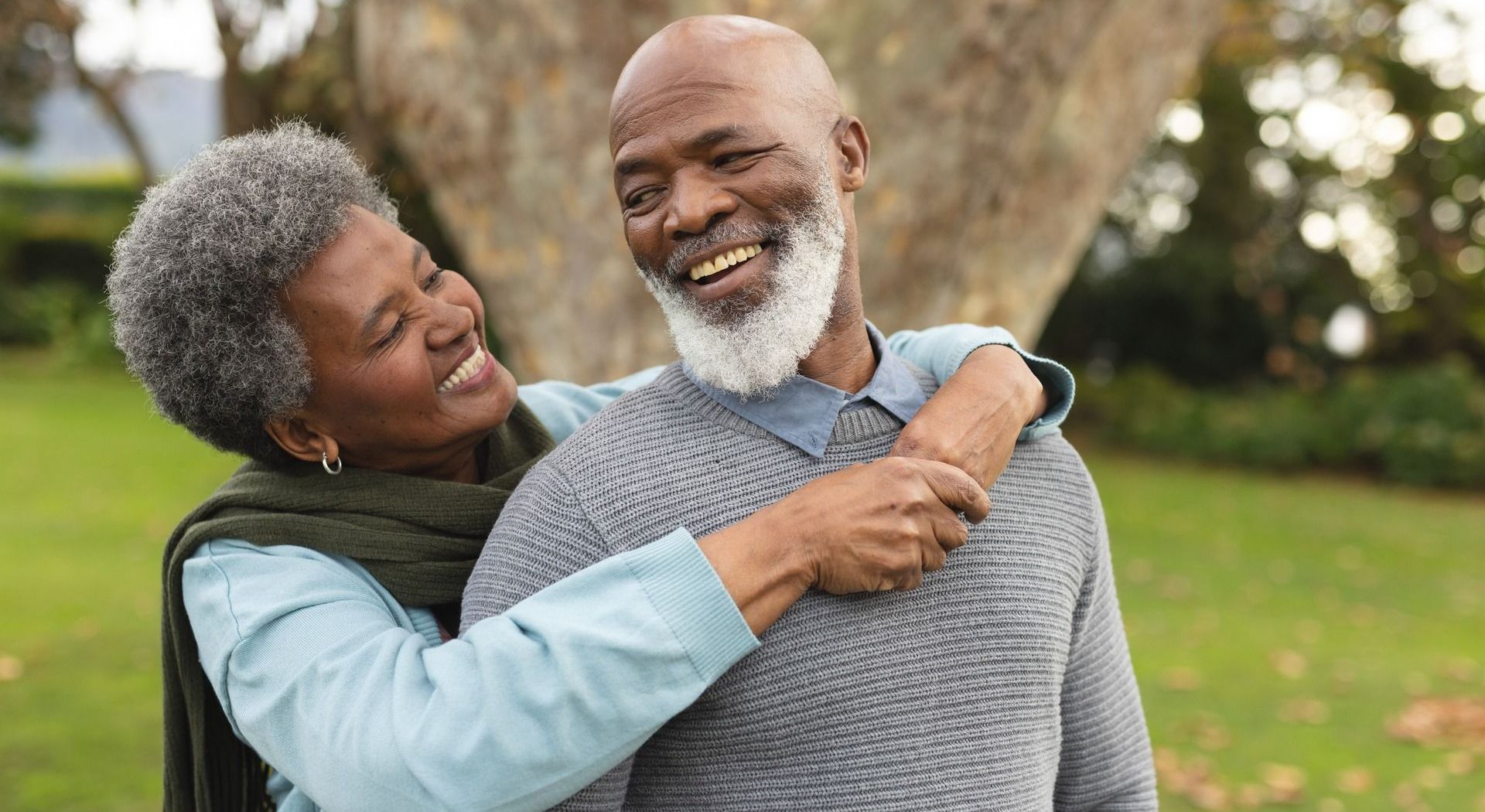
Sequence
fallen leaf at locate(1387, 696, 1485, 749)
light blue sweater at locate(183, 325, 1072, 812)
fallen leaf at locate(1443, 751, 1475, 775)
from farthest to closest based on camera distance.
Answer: fallen leaf at locate(1387, 696, 1485, 749) < fallen leaf at locate(1443, 751, 1475, 775) < light blue sweater at locate(183, 325, 1072, 812)

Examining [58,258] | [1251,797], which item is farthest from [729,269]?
[58,258]

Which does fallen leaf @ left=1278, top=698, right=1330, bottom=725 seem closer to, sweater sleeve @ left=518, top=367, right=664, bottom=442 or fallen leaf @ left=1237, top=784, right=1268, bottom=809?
fallen leaf @ left=1237, top=784, right=1268, bottom=809

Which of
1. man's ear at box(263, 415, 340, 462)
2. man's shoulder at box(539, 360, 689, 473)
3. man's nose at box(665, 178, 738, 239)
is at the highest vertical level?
man's nose at box(665, 178, 738, 239)

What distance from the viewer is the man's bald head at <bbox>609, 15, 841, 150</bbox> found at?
2021 mm

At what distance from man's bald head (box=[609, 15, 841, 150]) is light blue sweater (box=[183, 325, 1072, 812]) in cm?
68

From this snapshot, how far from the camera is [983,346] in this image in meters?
2.38

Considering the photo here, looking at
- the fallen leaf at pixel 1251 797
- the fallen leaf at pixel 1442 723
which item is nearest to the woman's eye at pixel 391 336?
the fallen leaf at pixel 1251 797

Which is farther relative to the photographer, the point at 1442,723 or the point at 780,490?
the point at 1442,723

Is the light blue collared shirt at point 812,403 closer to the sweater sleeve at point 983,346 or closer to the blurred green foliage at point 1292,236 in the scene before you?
the sweater sleeve at point 983,346

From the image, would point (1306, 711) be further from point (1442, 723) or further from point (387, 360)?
point (387, 360)

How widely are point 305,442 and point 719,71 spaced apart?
989mm

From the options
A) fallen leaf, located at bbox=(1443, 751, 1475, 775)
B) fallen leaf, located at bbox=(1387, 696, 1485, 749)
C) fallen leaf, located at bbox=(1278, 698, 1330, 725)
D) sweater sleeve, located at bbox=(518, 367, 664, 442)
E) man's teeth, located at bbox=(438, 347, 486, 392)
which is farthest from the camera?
fallen leaf, located at bbox=(1278, 698, 1330, 725)

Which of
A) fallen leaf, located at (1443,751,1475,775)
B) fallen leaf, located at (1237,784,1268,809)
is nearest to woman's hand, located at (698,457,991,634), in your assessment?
fallen leaf, located at (1237,784,1268,809)

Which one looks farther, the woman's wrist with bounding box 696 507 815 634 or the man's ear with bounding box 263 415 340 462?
the man's ear with bounding box 263 415 340 462
